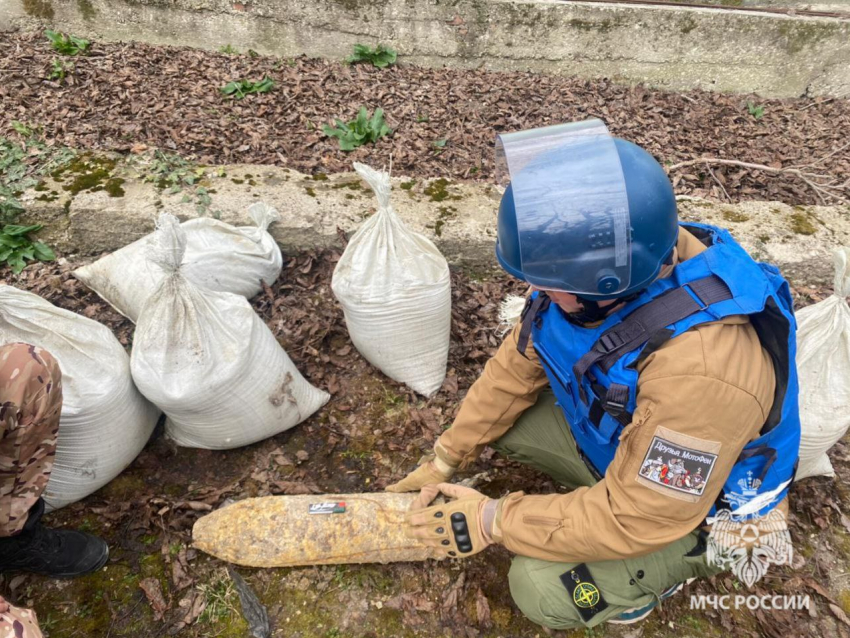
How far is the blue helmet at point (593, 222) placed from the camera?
49.1 inches

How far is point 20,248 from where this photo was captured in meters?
2.93

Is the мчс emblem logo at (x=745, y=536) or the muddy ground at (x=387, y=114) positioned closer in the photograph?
the мчс emblem logo at (x=745, y=536)

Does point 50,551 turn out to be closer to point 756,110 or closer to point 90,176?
point 90,176

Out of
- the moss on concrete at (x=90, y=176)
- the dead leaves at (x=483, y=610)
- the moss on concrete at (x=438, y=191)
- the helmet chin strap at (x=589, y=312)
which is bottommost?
the dead leaves at (x=483, y=610)

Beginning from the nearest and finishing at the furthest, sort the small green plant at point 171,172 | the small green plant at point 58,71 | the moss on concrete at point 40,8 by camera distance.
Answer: the small green plant at point 171,172, the small green plant at point 58,71, the moss on concrete at point 40,8

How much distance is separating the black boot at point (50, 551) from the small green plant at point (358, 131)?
2931 mm

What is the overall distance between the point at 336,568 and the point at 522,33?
484cm

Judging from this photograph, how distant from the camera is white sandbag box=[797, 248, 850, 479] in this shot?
6.41 feet

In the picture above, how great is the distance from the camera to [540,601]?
172cm

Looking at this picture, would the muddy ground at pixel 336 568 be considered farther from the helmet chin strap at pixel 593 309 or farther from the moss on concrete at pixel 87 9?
the moss on concrete at pixel 87 9

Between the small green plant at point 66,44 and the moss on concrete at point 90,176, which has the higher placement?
the small green plant at point 66,44

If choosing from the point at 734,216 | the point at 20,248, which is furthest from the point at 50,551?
the point at 734,216

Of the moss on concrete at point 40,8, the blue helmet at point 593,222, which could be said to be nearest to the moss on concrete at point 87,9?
the moss on concrete at point 40,8

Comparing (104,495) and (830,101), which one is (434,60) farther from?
(104,495)
